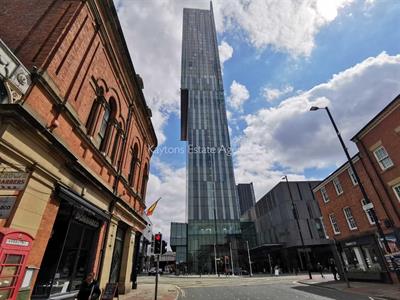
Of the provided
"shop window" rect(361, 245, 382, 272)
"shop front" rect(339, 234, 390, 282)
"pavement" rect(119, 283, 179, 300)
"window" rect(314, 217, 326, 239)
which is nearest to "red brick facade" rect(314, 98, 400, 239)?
"shop front" rect(339, 234, 390, 282)

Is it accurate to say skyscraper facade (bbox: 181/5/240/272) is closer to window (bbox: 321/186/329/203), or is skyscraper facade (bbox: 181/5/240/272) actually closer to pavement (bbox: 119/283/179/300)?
window (bbox: 321/186/329/203)

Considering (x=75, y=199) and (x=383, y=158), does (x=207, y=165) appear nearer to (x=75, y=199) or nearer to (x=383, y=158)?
(x=383, y=158)

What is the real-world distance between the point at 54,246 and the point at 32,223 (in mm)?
2065

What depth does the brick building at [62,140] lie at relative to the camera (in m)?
5.15

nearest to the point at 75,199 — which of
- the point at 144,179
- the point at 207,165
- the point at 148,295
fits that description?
the point at 148,295

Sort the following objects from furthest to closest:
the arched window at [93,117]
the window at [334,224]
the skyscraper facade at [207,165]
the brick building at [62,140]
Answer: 1. the skyscraper facade at [207,165]
2. the window at [334,224]
3. the arched window at [93,117]
4. the brick building at [62,140]

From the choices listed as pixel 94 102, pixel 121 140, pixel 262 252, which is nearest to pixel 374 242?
pixel 121 140

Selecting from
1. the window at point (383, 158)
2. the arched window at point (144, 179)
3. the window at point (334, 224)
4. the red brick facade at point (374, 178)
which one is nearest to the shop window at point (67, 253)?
the arched window at point (144, 179)

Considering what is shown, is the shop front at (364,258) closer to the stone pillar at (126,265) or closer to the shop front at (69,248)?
the stone pillar at (126,265)

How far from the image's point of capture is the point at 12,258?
455 cm

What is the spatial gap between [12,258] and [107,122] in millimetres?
7706

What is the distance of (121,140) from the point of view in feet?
41.0

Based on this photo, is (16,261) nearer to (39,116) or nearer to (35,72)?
(39,116)

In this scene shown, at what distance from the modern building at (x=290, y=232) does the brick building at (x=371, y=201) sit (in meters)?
17.8
